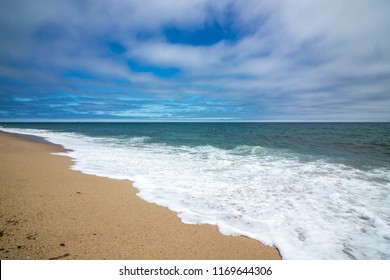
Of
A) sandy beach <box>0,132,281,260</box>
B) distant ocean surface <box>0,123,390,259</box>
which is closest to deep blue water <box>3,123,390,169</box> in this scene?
distant ocean surface <box>0,123,390,259</box>

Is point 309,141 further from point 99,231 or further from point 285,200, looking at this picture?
point 99,231

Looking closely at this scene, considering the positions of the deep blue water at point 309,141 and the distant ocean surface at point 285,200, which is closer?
the distant ocean surface at point 285,200

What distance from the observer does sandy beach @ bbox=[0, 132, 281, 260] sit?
331cm

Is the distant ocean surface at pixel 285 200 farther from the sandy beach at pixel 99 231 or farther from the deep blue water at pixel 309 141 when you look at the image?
the deep blue water at pixel 309 141

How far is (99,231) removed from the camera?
388 cm

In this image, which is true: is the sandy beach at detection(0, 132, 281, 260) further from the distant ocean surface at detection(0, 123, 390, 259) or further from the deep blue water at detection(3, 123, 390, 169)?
the deep blue water at detection(3, 123, 390, 169)

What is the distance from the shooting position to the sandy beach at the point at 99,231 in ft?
10.9

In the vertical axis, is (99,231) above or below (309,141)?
above

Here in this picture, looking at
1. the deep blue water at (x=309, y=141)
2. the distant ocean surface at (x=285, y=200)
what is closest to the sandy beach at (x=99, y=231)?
the distant ocean surface at (x=285, y=200)

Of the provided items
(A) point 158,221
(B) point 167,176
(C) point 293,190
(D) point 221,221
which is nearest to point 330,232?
(D) point 221,221

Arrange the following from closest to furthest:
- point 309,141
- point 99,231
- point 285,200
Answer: point 99,231
point 285,200
point 309,141

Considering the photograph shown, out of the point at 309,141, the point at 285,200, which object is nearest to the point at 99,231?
the point at 285,200
